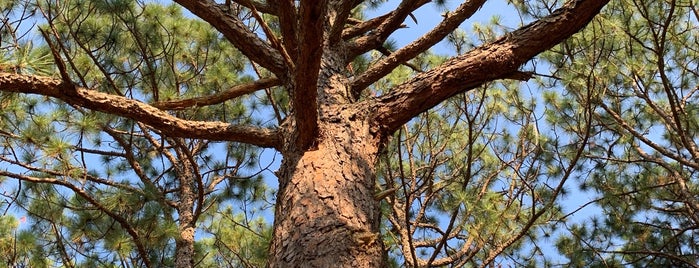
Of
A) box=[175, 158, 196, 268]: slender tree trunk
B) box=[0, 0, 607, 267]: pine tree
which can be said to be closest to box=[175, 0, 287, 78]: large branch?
A: box=[0, 0, 607, 267]: pine tree

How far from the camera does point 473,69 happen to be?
2096 millimetres

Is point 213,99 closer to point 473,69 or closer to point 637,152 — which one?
point 473,69

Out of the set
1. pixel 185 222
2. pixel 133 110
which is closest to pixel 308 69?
pixel 133 110

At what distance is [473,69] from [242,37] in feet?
3.35

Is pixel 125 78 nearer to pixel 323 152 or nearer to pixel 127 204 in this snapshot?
pixel 127 204

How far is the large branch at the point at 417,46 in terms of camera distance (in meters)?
2.65

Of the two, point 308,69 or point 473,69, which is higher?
point 473,69

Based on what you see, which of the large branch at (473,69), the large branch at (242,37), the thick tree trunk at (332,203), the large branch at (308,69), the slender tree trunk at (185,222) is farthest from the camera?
the slender tree trunk at (185,222)

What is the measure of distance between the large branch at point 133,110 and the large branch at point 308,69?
35cm

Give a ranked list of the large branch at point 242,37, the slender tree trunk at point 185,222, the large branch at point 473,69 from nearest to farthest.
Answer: the large branch at point 473,69 → the large branch at point 242,37 → the slender tree trunk at point 185,222

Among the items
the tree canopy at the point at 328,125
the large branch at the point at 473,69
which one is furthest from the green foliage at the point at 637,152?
the large branch at the point at 473,69

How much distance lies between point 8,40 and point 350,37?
6.68 ft

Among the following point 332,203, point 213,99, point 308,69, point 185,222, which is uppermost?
point 185,222

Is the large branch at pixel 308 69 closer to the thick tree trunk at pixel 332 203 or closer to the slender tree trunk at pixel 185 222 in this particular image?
the thick tree trunk at pixel 332 203
